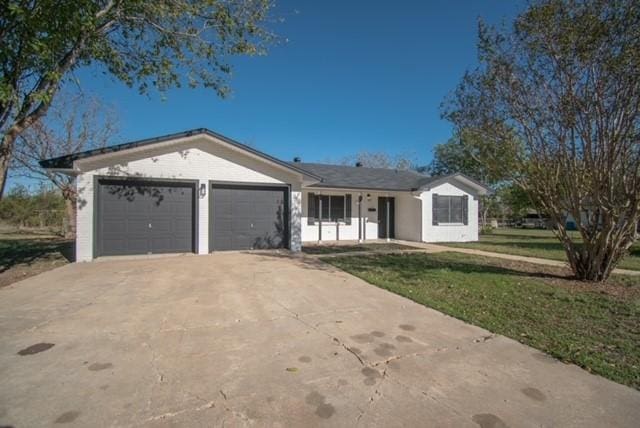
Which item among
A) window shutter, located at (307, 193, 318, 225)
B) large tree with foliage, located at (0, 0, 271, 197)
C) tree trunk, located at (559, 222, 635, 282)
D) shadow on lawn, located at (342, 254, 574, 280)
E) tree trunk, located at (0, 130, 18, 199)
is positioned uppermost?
large tree with foliage, located at (0, 0, 271, 197)

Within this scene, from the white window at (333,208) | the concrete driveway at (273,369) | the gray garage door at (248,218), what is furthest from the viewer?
the white window at (333,208)

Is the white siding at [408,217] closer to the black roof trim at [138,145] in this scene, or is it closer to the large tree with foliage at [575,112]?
the black roof trim at [138,145]

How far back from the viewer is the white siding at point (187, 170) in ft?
30.7

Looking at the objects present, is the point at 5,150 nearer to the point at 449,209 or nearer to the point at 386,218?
the point at 386,218

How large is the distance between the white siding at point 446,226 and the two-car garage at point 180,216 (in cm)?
721

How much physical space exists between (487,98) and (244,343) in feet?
25.4

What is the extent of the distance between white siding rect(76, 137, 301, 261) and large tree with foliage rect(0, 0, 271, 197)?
1856 mm

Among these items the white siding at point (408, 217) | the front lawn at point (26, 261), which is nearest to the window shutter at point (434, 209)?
the white siding at point (408, 217)

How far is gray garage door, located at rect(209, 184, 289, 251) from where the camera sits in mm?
10930

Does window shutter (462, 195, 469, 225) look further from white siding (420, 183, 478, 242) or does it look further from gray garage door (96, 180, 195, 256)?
gray garage door (96, 180, 195, 256)

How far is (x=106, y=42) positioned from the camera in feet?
28.0

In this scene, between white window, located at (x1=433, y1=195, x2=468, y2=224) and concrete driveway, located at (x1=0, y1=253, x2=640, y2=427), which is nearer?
concrete driveway, located at (x1=0, y1=253, x2=640, y2=427)

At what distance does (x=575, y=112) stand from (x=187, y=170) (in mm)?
10247

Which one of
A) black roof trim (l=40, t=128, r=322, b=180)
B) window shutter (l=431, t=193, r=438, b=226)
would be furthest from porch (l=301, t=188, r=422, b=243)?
black roof trim (l=40, t=128, r=322, b=180)
